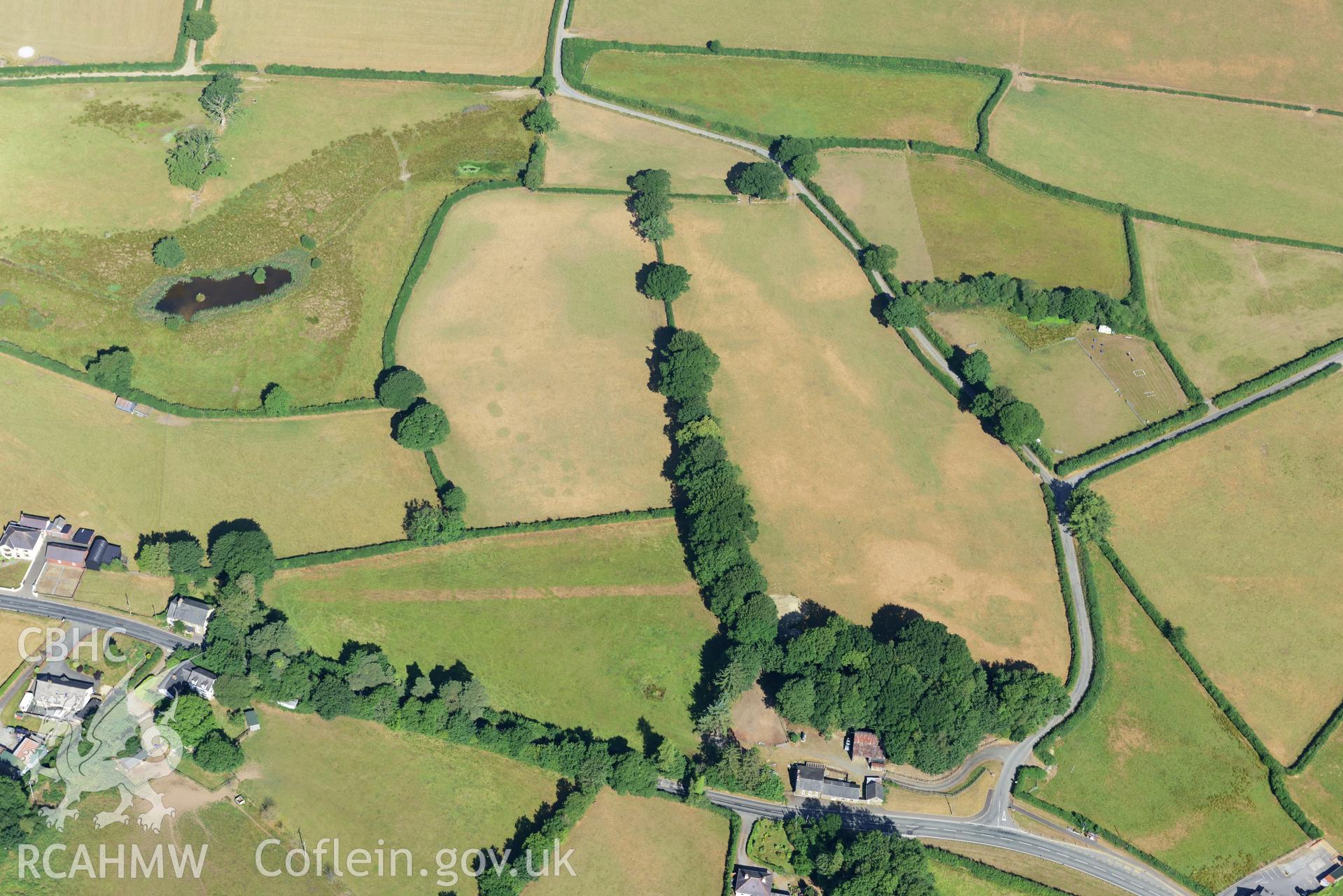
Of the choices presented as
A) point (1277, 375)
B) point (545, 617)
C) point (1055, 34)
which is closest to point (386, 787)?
point (545, 617)

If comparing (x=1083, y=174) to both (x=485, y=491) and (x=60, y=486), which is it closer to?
(x=485, y=491)

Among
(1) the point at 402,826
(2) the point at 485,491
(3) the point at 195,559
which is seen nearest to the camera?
(1) the point at 402,826

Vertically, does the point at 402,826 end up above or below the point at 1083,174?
below

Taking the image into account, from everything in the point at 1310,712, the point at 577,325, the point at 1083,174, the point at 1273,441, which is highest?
the point at 1083,174

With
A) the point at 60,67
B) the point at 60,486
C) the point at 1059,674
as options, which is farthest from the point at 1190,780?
the point at 60,67

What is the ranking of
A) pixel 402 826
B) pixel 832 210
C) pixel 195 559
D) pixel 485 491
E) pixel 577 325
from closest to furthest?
1. pixel 402 826
2. pixel 195 559
3. pixel 485 491
4. pixel 577 325
5. pixel 832 210

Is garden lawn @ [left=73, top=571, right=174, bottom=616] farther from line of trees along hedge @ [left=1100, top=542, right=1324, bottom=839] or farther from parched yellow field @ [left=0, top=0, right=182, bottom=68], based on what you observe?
line of trees along hedge @ [left=1100, top=542, right=1324, bottom=839]
